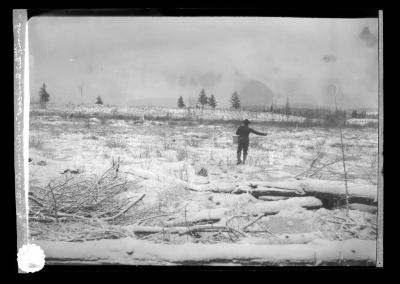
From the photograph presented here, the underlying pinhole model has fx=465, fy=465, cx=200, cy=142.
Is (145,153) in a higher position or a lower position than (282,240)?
higher

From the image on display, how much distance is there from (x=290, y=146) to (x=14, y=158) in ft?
6.48

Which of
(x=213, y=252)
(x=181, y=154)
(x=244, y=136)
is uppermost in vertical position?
(x=244, y=136)

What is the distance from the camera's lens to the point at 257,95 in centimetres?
331

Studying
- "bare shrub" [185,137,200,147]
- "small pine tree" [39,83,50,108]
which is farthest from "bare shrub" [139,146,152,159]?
A: "small pine tree" [39,83,50,108]

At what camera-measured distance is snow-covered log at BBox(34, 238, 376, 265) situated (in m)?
3.30

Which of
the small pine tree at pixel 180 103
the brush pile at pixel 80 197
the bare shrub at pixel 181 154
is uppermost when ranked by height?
the small pine tree at pixel 180 103

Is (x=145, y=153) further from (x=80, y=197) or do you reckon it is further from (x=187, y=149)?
(x=80, y=197)

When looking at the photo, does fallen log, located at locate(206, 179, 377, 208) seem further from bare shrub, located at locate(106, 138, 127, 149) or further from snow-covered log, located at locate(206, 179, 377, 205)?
bare shrub, located at locate(106, 138, 127, 149)

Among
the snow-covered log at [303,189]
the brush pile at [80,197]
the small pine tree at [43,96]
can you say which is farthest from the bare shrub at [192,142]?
the small pine tree at [43,96]

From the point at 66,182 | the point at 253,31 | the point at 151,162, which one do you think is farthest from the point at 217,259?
the point at 253,31

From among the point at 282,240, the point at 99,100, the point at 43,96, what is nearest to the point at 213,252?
the point at 282,240

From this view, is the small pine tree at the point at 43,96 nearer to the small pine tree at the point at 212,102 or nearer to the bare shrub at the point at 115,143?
the bare shrub at the point at 115,143

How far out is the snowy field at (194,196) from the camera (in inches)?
130

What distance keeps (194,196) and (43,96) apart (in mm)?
1284
